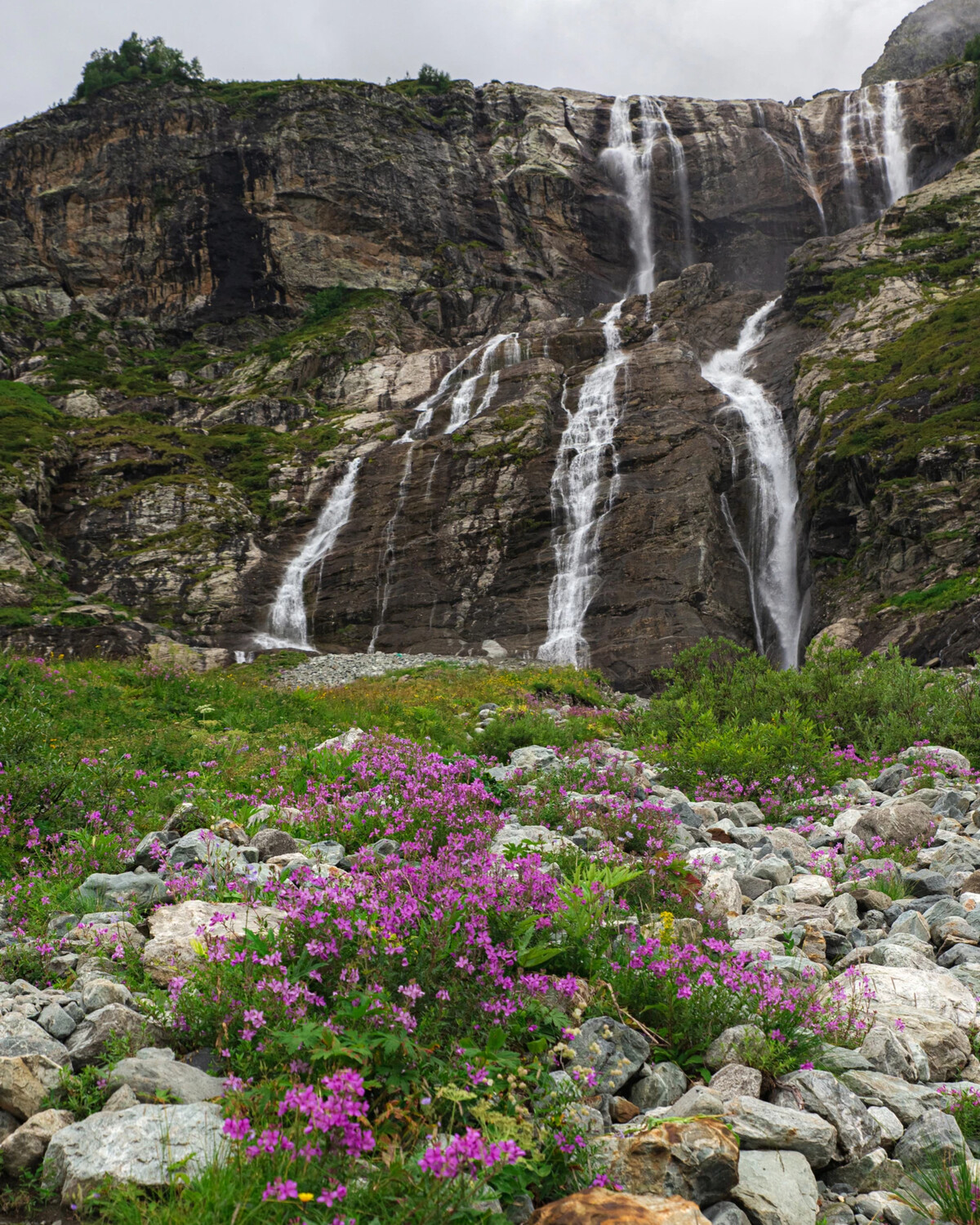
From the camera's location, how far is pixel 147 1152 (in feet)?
7.90

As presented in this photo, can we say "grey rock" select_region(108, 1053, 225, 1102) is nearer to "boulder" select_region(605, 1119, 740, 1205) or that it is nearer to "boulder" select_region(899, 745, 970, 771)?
"boulder" select_region(605, 1119, 740, 1205)

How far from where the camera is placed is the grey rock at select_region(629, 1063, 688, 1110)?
9.87 ft

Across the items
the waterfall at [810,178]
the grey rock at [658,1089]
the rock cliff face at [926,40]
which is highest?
the rock cliff face at [926,40]

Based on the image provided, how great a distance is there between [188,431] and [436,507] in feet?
62.6

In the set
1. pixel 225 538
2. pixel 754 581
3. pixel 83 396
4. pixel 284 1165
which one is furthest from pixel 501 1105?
pixel 83 396

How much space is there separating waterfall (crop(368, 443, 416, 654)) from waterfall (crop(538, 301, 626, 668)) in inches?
273

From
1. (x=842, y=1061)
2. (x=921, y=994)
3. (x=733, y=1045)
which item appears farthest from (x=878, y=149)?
(x=733, y=1045)

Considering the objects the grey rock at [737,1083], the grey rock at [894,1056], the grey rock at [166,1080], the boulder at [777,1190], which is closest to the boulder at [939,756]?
the grey rock at [894,1056]

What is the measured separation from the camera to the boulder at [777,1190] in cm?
246

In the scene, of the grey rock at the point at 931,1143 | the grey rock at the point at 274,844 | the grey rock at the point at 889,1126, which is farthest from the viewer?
the grey rock at the point at 274,844

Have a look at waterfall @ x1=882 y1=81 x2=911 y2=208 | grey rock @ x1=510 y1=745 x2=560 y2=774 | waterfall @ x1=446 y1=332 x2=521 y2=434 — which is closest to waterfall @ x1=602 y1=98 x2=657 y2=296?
waterfall @ x1=882 y1=81 x2=911 y2=208

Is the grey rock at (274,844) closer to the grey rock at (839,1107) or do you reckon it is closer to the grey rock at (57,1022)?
the grey rock at (57,1022)

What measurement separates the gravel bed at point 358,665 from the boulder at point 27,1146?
19.4 metres

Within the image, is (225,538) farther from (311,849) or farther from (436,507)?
(311,849)
